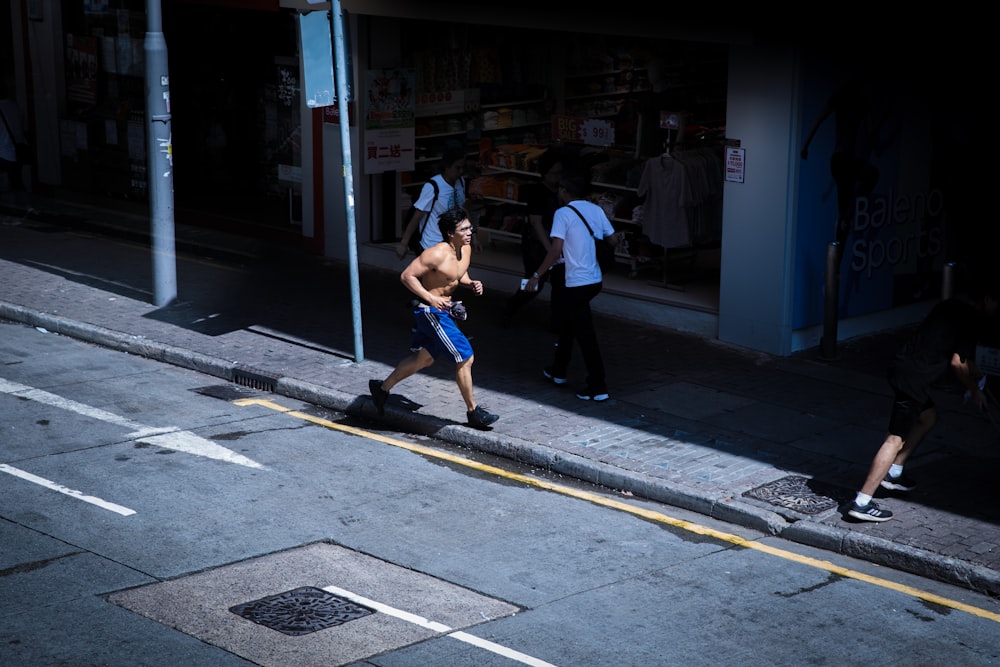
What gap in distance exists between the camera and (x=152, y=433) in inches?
431

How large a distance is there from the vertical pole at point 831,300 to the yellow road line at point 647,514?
4.21 meters

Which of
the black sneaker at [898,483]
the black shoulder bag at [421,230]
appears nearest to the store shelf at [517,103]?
the black shoulder bag at [421,230]

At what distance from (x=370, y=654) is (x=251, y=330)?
761 cm

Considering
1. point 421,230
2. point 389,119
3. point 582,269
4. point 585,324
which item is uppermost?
point 389,119

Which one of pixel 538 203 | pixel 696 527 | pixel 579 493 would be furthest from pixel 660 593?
pixel 538 203

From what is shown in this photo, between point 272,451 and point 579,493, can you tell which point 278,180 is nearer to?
point 272,451

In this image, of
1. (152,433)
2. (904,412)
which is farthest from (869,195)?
(152,433)

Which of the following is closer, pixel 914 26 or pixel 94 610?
pixel 94 610

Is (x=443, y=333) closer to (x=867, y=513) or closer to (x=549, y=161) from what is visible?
(x=867, y=513)

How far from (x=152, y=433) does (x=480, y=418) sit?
2573 millimetres

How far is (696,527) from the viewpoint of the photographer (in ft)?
30.7

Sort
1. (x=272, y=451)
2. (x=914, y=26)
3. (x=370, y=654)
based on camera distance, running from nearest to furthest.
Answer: (x=370, y=654)
(x=272, y=451)
(x=914, y=26)

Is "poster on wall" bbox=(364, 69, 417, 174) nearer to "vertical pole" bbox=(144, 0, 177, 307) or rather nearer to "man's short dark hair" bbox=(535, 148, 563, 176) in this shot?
"vertical pole" bbox=(144, 0, 177, 307)

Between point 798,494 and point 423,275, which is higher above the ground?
point 423,275
